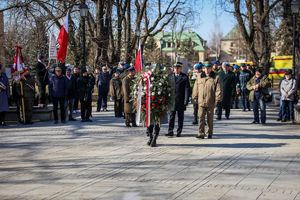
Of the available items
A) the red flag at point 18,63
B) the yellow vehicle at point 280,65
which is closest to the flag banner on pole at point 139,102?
the red flag at point 18,63

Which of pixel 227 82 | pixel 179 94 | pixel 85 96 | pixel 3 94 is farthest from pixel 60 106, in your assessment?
pixel 227 82

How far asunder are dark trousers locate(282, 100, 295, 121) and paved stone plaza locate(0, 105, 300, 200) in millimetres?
2141

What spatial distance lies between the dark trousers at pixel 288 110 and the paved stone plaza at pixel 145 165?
2.14 m

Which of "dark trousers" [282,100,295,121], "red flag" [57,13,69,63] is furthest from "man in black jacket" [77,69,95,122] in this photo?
"dark trousers" [282,100,295,121]

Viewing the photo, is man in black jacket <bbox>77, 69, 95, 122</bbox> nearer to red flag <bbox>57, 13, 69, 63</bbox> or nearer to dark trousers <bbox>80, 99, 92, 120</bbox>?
dark trousers <bbox>80, 99, 92, 120</bbox>

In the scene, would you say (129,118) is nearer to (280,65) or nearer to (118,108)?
(118,108)

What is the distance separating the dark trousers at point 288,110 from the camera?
17.0 m

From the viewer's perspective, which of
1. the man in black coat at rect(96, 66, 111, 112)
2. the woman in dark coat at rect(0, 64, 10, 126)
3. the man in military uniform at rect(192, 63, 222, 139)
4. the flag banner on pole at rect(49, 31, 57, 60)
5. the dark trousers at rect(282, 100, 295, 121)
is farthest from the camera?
the man in black coat at rect(96, 66, 111, 112)

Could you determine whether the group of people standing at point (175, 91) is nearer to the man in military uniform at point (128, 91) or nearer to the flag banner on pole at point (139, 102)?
the man in military uniform at point (128, 91)

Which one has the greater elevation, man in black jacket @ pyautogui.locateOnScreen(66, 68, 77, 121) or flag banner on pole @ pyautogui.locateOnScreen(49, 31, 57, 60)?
flag banner on pole @ pyautogui.locateOnScreen(49, 31, 57, 60)

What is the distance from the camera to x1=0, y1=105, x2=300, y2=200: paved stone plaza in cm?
736

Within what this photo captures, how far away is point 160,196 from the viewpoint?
707cm

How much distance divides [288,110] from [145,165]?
363 inches

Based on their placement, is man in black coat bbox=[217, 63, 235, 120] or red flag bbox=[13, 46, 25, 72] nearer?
red flag bbox=[13, 46, 25, 72]
